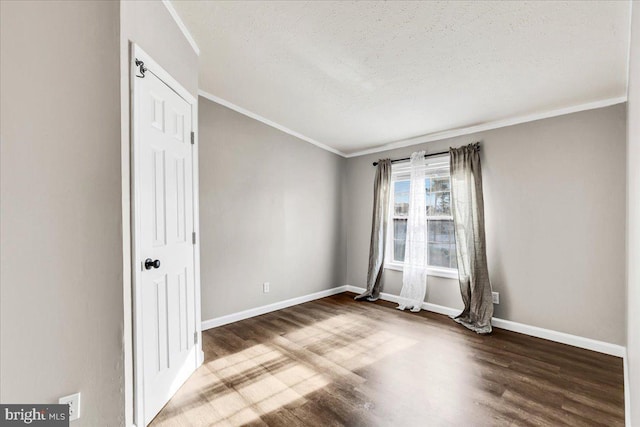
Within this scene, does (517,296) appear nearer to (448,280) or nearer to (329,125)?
(448,280)

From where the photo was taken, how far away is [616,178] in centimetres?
259

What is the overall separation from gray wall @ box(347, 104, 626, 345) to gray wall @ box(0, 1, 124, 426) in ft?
12.1

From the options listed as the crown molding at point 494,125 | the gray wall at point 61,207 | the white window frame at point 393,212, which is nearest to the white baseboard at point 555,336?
the white window frame at point 393,212

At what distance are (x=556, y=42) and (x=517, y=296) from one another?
2.53m

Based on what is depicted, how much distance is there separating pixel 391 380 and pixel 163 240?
203cm

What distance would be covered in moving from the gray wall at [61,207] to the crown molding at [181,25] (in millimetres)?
581

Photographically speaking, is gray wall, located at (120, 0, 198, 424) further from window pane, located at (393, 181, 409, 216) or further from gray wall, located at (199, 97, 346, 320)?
window pane, located at (393, 181, 409, 216)

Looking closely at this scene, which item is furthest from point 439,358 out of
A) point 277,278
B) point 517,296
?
point 277,278

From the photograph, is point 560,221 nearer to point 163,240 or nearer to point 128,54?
point 163,240

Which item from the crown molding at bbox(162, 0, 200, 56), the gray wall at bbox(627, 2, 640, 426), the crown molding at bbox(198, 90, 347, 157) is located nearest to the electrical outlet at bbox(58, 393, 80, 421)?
the crown molding at bbox(162, 0, 200, 56)

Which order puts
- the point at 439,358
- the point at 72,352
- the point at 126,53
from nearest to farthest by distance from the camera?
the point at 72,352, the point at 126,53, the point at 439,358

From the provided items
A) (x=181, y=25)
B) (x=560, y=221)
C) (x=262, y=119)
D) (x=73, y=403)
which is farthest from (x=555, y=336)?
(x=181, y=25)

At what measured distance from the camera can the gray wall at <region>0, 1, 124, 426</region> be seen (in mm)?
1215

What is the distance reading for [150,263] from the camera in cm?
168
